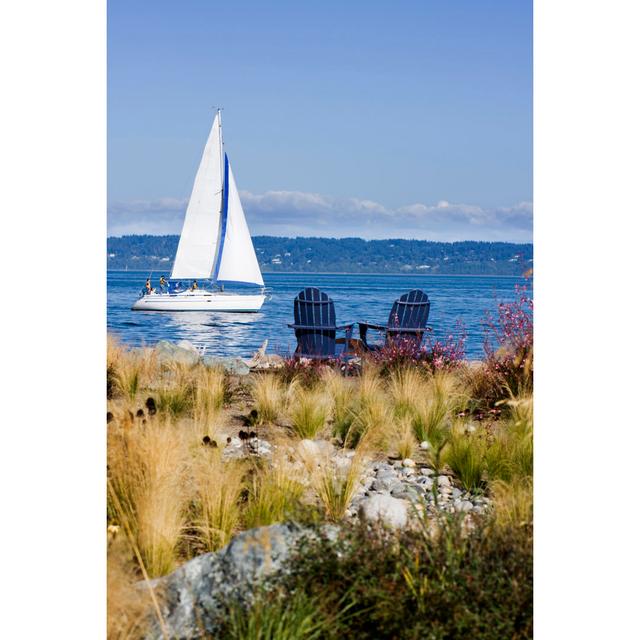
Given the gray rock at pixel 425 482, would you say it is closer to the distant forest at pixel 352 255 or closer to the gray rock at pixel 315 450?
the gray rock at pixel 315 450

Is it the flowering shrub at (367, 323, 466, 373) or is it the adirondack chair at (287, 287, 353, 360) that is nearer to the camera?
the flowering shrub at (367, 323, 466, 373)

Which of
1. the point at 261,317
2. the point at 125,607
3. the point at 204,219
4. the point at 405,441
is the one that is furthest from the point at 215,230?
the point at 125,607

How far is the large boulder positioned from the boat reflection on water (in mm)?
20748

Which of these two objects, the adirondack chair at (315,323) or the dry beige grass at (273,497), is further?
the adirondack chair at (315,323)

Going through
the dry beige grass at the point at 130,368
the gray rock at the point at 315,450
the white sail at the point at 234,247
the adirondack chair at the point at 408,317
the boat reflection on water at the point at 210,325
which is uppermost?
the white sail at the point at 234,247

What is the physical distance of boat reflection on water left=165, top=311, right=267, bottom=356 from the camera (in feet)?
78.9

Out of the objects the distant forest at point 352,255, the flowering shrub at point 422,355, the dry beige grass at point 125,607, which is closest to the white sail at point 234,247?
the distant forest at point 352,255

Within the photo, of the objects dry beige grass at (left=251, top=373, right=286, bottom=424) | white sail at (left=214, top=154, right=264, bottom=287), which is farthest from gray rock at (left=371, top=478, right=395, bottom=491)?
white sail at (left=214, top=154, right=264, bottom=287)

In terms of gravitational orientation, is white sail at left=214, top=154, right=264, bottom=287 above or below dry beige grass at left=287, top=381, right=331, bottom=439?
above

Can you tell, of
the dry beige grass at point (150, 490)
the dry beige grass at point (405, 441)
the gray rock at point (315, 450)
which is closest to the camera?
the dry beige grass at point (150, 490)

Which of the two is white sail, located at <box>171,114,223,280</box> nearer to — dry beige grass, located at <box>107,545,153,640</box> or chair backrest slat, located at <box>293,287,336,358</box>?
chair backrest slat, located at <box>293,287,336,358</box>

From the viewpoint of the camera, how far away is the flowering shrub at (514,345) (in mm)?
5250
